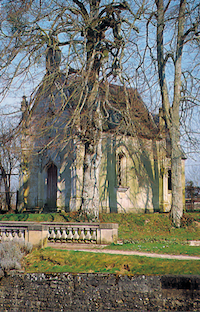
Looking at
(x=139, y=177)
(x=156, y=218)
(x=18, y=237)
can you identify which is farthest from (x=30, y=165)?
(x=18, y=237)

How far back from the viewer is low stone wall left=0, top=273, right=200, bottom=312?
7.99 metres

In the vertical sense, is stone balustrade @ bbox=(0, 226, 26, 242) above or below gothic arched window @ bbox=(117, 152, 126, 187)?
below

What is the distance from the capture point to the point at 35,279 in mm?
9141

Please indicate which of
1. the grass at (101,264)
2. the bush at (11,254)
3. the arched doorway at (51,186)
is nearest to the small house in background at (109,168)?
the arched doorway at (51,186)

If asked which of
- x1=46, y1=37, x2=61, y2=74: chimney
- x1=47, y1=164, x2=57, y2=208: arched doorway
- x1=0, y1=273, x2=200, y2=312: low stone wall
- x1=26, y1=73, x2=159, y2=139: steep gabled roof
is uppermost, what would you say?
x1=46, y1=37, x2=61, y2=74: chimney

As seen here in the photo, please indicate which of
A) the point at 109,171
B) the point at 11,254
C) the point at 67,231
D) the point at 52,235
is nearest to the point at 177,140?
the point at 109,171

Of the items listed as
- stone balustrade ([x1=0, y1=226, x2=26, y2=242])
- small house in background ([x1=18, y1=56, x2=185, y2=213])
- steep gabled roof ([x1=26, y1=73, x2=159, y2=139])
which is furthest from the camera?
small house in background ([x1=18, y1=56, x2=185, y2=213])

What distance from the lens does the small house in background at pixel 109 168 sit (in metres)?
21.2

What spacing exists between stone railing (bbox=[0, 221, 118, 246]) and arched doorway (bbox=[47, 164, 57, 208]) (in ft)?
31.7

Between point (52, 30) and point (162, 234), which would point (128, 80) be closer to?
point (52, 30)

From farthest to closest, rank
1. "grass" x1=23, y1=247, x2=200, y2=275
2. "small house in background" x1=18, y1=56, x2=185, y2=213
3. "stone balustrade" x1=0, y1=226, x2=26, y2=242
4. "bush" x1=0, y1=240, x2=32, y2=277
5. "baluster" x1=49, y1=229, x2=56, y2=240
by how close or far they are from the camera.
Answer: "small house in background" x1=18, y1=56, x2=185, y2=213, "baluster" x1=49, y1=229, x2=56, y2=240, "stone balustrade" x1=0, y1=226, x2=26, y2=242, "bush" x1=0, y1=240, x2=32, y2=277, "grass" x1=23, y1=247, x2=200, y2=275

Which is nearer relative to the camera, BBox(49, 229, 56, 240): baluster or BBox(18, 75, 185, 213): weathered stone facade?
BBox(49, 229, 56, 240): baluster

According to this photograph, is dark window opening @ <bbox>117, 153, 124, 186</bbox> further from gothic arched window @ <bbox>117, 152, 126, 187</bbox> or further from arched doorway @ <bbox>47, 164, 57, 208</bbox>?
arched doorway @ <bbox>47, 164, 57, 208</bbox>

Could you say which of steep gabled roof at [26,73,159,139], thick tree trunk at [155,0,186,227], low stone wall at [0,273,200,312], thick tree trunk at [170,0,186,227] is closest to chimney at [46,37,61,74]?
steep gabled roof at [26,73,159,139]
